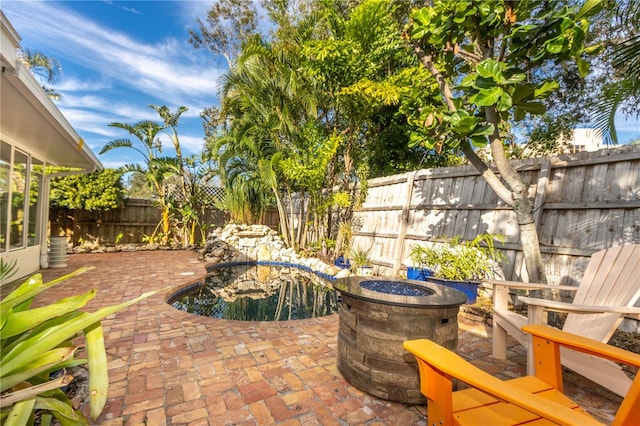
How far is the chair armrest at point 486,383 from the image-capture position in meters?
0.83

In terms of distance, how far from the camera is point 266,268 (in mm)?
7078

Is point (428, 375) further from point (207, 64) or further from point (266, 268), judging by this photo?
point (207, 64)

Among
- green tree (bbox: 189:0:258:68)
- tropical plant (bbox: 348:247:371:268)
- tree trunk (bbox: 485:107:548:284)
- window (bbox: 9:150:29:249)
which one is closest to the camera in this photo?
tree trunk (bbox: 485:107:548:284)

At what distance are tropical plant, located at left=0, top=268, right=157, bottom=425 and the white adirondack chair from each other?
2.30 m

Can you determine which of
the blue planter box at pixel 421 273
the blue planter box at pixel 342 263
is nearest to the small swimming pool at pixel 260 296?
the blue planter box at pixel 342 263

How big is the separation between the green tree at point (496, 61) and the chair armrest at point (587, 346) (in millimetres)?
1618

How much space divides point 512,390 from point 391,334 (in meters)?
0.89

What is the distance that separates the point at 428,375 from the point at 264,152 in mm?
7053

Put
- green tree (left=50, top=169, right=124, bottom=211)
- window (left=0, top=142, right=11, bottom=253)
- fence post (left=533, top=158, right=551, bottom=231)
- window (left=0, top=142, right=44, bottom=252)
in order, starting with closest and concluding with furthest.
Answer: fence post (left=533, top=158, right=551, bottom=231) < window (left=0, top=142, right=11, bottom=253) < window (left=0, top=142, right=44, bottom=252) < green tree (left=50, top=169, right=124, bottom=211)

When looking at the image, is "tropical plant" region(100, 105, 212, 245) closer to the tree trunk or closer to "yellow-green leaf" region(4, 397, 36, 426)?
the tree trunk

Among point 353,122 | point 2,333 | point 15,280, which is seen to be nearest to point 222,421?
point 2,333

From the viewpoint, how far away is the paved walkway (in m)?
1.71

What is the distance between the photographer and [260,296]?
459cm

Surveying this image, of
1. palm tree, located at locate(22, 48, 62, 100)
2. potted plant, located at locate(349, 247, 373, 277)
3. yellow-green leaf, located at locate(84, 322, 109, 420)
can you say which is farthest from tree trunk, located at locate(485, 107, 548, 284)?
palm tree, located at locate(22, 48, 62, 100)
